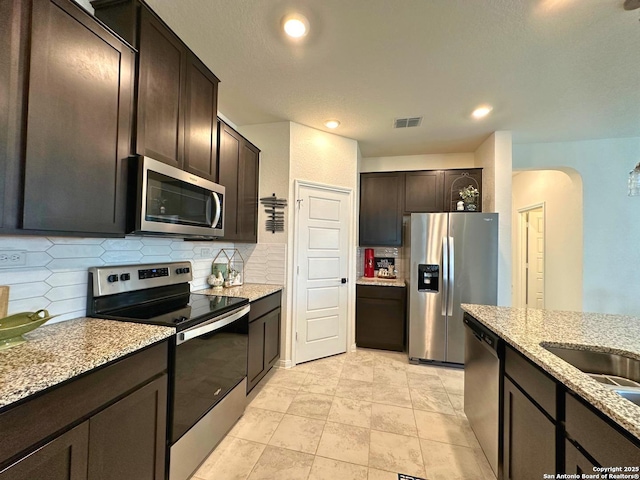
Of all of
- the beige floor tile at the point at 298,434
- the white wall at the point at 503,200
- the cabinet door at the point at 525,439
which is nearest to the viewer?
the cabinet door at the point at 525,439

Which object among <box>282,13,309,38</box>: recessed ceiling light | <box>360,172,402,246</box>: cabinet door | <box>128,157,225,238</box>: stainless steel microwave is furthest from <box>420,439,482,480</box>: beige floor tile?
<box>282,13,309,38</box>: recessed ceiling light

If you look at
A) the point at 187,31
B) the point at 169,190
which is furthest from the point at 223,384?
the point at 187,31

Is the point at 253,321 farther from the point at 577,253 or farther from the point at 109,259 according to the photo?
the point at 577,253

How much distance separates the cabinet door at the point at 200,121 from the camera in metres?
1.83

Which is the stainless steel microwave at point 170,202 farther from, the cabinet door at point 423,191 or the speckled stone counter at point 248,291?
the cabinet door at point 423,191

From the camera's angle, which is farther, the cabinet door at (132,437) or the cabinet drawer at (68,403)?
the cabinet door at (132,437)

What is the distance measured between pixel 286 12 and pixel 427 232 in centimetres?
251

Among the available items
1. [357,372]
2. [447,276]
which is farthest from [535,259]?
[357,372]

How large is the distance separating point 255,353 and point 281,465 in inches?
33.8

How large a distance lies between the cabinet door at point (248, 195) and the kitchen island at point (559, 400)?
2.19 meters

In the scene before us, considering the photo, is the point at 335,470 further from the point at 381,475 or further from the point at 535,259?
the point at 535,259

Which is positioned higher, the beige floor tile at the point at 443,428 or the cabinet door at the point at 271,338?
the cabinet door at the point at 271,338

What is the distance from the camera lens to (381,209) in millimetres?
3889

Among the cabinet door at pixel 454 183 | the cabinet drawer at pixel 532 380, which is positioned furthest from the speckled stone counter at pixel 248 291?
Answer: the cabinet door at pixel 454 183
